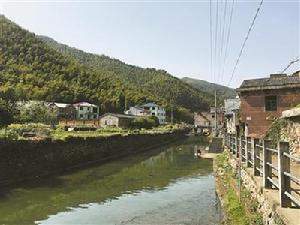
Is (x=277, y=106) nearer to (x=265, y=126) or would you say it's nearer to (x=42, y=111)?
(x=265, y=126)

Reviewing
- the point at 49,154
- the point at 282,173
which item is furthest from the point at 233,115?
the point at 282,173

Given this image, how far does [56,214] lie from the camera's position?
16.7 m

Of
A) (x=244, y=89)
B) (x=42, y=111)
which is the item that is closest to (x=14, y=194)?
(x=244, y=89)

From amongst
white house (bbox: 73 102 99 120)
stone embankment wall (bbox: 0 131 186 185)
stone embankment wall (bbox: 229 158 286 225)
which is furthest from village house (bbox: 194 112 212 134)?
stone embankment wall (bbox: 229 158 286 225)

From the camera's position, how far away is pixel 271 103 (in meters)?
29.9

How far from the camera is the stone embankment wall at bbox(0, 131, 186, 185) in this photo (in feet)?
75.6

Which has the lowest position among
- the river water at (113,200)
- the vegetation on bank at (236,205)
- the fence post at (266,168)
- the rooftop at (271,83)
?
the river water at (113,200)

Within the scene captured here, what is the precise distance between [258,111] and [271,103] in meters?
1.16

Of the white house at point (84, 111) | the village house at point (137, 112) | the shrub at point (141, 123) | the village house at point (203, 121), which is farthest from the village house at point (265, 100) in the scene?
the village house at point (203, 121)

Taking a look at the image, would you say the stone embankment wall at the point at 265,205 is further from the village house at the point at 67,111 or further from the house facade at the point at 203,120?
the house facade at the point at 203,120

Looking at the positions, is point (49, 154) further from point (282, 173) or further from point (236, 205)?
point (282, 173)

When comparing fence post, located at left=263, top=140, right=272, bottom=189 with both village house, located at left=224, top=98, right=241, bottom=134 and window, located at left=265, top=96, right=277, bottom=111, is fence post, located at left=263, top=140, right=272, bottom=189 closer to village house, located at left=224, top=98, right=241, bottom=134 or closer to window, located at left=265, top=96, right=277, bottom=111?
window, located at left=265, top=96, right=277, bottom=111

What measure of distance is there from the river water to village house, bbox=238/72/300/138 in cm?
552

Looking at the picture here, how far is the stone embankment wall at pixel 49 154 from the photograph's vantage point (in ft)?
75.6
